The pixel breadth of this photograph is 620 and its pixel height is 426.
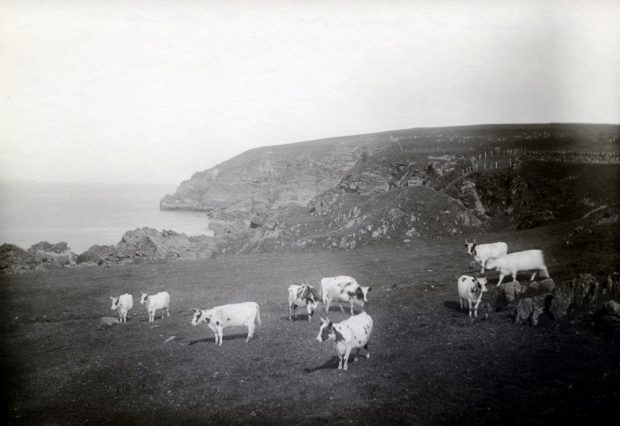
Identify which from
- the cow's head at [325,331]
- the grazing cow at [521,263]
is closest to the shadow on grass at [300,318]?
the cow's head at [325,331]

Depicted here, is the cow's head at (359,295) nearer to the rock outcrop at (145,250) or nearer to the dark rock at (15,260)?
the rock outcrop at (145,250)

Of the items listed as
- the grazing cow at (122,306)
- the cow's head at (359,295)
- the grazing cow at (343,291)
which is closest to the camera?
the cow's head at (359,295)

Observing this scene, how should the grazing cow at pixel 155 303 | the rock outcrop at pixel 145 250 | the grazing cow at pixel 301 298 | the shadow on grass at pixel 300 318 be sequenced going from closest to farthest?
1. the grazing cow at pixel 301 298
2. the shadow on grass at pixel 300 318
3. the grazing cow at pixel 155 303
4. the rock outcrop at pixel 145 250

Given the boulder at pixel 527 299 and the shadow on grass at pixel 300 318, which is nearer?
the boulder at pixel 527 299

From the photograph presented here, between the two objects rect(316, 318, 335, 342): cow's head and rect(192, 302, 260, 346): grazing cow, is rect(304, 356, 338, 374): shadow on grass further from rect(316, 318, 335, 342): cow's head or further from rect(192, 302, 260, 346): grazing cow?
rect(192, 302, 260, 346): grazing cow

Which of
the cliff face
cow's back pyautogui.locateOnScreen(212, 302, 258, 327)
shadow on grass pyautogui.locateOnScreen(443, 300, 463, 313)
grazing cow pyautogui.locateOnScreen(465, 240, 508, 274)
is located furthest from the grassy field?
the cliff face

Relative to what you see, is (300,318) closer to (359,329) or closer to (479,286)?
(359,329)
